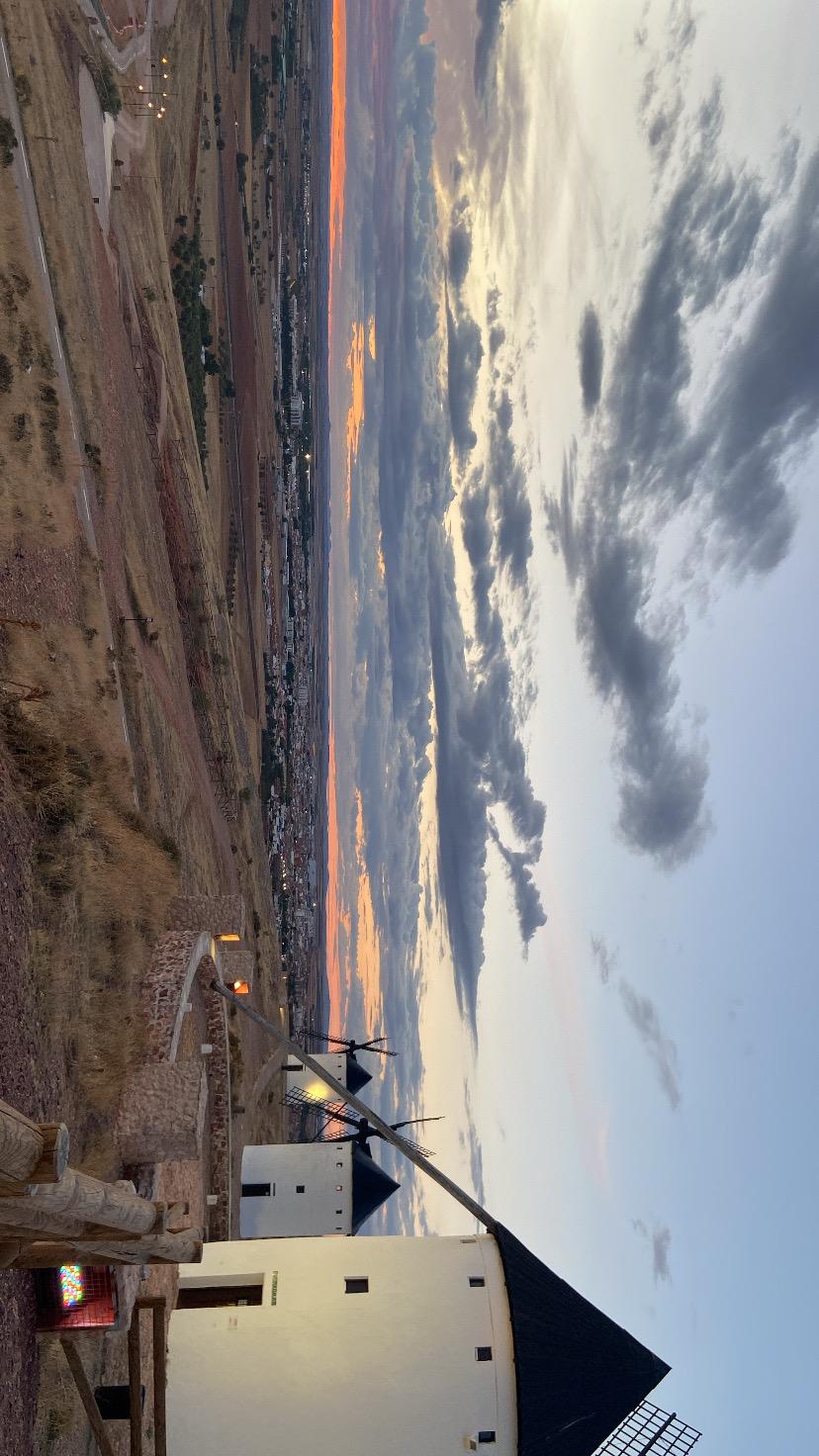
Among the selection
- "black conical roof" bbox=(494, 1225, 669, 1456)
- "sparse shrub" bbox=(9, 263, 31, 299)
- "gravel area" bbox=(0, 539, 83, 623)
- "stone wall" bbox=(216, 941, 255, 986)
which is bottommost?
"black conical roof" bbox=(494, 1225, 669, 1456)

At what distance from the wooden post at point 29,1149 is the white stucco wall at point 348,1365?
1179 centimetres

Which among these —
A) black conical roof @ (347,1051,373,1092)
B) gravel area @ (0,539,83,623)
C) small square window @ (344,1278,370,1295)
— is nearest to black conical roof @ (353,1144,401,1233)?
black conical roof @ (347,1051,373,1092)

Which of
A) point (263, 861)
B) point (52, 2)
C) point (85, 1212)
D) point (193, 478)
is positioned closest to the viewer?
point (85, 1212)

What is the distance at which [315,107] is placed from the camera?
11062cm

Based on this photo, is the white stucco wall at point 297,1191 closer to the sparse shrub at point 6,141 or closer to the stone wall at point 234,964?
the stone wall at point 234,964

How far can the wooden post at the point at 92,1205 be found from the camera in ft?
25.0

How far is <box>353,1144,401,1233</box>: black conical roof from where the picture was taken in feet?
95.5

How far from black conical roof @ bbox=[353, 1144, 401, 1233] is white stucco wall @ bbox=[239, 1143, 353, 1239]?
0.82ft

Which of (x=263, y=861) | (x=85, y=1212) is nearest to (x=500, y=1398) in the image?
(x=85, y=1212)

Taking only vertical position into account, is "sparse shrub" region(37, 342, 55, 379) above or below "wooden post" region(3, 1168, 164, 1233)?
above

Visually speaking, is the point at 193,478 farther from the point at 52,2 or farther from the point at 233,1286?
the point at 233,1286

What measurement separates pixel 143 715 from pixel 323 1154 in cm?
1748

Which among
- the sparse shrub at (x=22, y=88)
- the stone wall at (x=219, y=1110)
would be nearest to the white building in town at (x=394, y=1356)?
the stone wall at (x=219, y=1110)

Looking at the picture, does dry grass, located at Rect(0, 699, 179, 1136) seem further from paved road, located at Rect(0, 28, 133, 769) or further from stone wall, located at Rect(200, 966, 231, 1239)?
paved road, located at Rect(0, 28, 133, 769)
